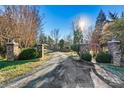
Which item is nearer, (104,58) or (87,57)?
(104,58)

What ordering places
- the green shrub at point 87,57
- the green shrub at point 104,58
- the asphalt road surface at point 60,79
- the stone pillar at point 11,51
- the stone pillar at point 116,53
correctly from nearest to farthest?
the asphalt road surface at point 60,79 < the stone pillar at point 116,53 < the green shrub at point 104,58 < the stone pillar at point 11,51 < the green shrub at point 87,57

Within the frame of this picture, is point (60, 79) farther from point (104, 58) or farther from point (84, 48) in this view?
point (84, 48)

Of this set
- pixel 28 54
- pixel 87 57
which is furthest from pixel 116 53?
pixel 28 54

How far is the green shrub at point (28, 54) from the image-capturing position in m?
8.43

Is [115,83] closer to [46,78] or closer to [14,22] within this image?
[46,78]

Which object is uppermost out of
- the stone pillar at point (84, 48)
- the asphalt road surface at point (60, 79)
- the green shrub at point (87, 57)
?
the stone pillar at point (84, 48)

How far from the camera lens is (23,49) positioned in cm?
853

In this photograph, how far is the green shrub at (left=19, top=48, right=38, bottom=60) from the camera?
27.7ft

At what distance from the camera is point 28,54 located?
27.9 ft

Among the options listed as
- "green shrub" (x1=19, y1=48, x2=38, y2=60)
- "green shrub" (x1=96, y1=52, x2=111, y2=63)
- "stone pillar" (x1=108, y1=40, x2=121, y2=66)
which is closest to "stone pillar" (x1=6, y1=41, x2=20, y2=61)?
"green shrub" (x1=19, y1=48, x2=38, y2=60)

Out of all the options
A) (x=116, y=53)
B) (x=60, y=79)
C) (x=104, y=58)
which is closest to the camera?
(x=60, y=79)

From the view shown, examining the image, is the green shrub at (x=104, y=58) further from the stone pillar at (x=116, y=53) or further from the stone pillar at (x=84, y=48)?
the stone pillar at (x=84, y=48)

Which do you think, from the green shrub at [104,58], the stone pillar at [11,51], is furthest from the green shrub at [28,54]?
the green shrub at [104,58]

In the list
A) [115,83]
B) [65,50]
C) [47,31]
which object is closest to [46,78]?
[115,83]
